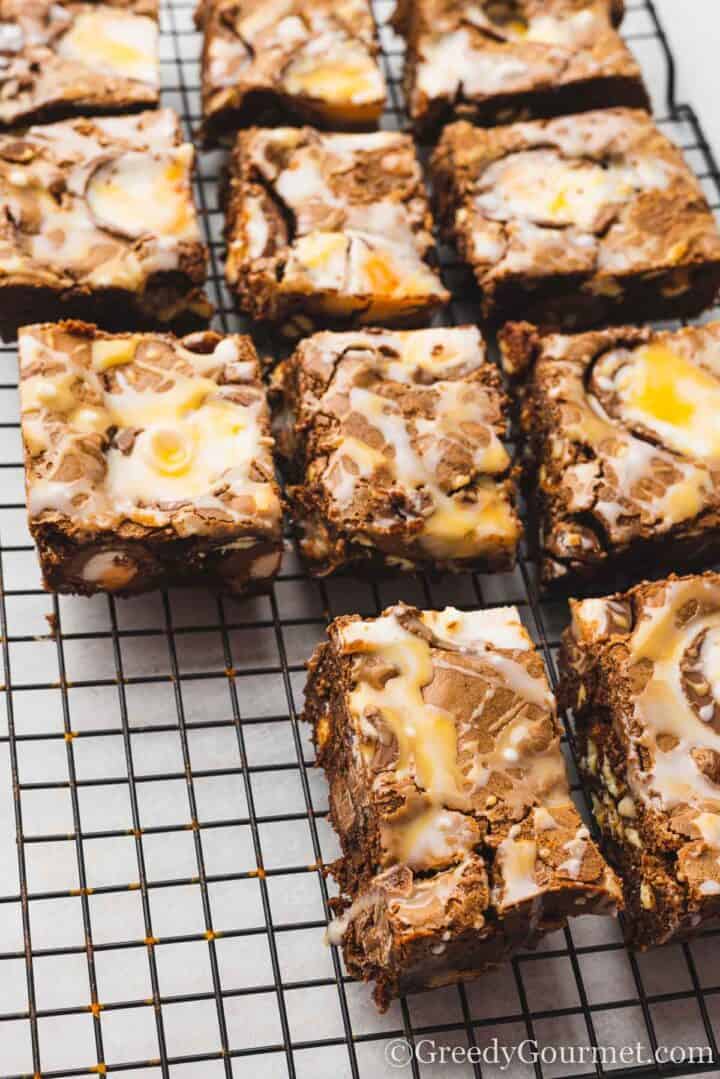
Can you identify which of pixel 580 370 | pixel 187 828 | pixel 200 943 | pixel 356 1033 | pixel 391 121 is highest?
pixel 391 121

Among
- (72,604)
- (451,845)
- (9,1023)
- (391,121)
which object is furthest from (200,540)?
(391,121)

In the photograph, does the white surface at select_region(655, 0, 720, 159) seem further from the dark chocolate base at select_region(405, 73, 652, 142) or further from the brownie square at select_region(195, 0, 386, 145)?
the brownie square at select_region(195, 0, 386, 145)

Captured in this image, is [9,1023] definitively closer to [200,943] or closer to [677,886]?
[200,943]

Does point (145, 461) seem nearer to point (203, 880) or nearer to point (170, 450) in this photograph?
point (170, 450)

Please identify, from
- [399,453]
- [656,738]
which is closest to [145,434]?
[399,453]

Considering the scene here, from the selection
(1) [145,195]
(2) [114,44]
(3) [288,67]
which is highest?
(2) [114,44]

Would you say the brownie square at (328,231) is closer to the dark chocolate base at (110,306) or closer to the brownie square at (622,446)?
the dark chocolate base at (110,306)
